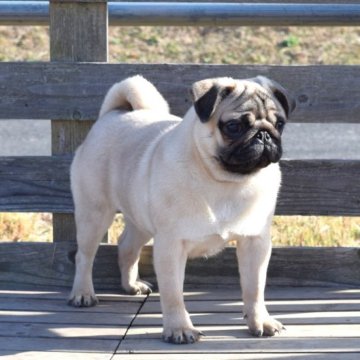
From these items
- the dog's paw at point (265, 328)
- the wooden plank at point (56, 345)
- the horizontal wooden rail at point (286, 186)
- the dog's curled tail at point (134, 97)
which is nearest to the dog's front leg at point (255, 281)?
the dog's paw at point (265, 328)

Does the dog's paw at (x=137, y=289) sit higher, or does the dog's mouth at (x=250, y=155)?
the dog's mouth at (x=250, y=155)

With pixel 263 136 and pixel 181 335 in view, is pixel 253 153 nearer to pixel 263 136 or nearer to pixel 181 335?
pixel 263 136

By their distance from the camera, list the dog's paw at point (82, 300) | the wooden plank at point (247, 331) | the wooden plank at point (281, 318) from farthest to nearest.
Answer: the dog's paw at point (82, 300)
the wooden plank at point (281, 318)
the wooden plank at point (247, 331)

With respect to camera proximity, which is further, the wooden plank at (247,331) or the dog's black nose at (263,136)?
the wooden plank at (247,331)

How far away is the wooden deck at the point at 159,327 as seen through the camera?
4.11m

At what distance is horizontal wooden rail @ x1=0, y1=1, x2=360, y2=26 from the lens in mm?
5191

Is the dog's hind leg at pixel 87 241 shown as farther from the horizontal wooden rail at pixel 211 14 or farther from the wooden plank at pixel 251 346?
the horizontal wooden rail at pixel 211 14

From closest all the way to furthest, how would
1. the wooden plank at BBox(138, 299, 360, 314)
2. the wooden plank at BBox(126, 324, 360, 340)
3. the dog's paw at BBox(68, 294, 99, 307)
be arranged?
the wooden plank at BBox(126, 324, 360, 340)
the wooden plank at BBox(138, 299, 360, 314)
the dog's paw at BBox(68, 294, 99, 307)

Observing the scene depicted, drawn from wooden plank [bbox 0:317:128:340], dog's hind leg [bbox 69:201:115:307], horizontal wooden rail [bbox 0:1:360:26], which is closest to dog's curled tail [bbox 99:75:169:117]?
horizontal wooden rail [bbox 0:1:360:26]

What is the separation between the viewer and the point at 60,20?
513 centimetres

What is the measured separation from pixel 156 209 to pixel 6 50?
1267 cm

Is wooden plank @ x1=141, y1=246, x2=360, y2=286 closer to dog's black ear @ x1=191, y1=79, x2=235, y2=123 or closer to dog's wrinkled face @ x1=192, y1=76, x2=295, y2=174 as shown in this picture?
dog's wrinkled face @ x1=192, y1=76, x2=295, y2=174

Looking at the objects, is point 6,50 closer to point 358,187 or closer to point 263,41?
point 263,41

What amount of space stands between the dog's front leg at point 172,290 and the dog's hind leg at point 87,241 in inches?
29.3
